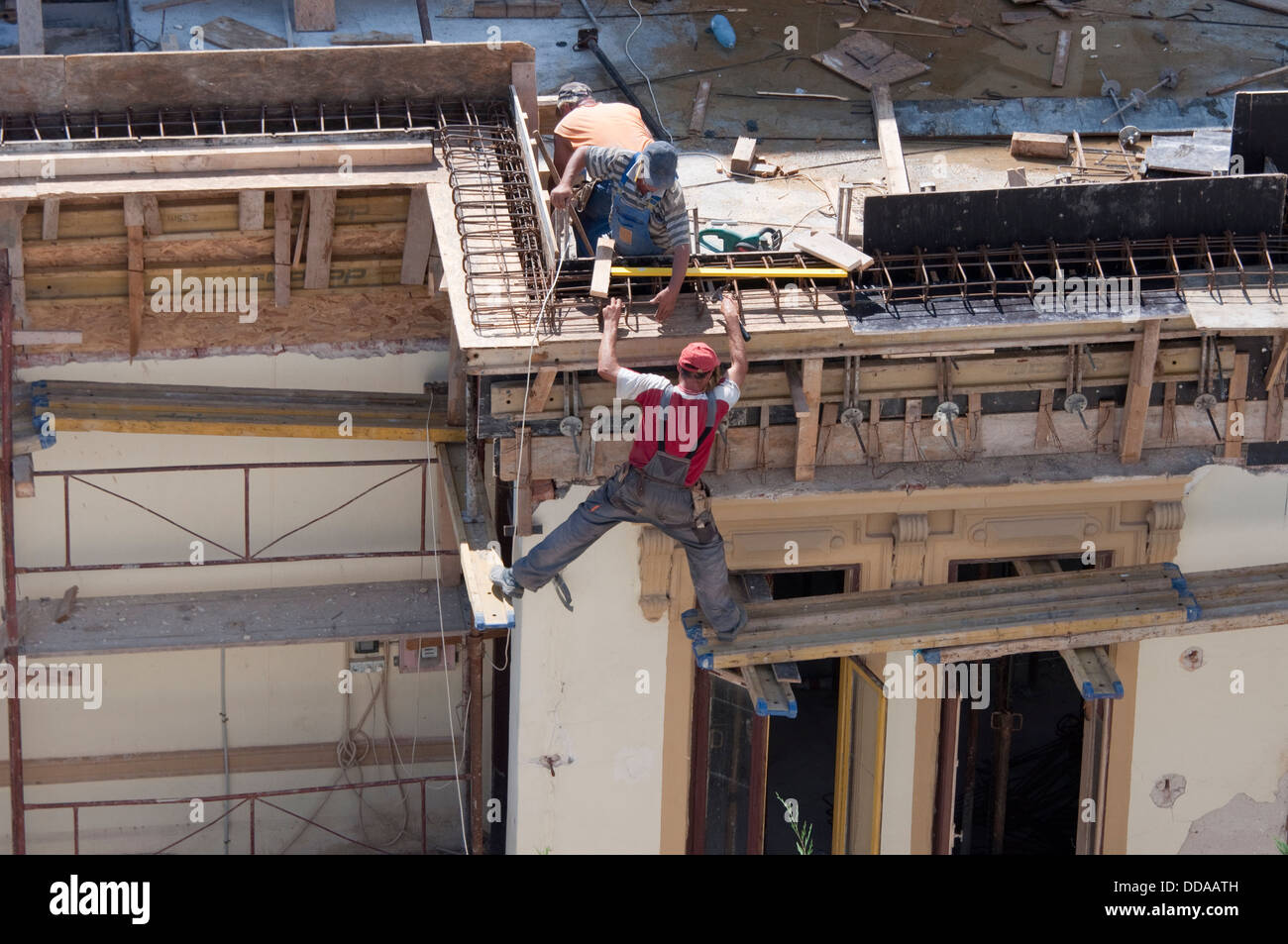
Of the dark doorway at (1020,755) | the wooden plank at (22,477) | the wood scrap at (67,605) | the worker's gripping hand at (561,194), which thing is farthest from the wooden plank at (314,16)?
the dark doorway at (1020,755)

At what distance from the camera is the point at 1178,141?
15.1 m

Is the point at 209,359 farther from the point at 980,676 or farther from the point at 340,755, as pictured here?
the point at 980,676

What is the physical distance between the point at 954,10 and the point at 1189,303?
265 inches

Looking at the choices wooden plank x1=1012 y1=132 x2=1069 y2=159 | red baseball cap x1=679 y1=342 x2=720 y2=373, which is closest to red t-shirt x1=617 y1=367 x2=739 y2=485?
red baseball cap x1=679 y1=342 x2=720 y2=373

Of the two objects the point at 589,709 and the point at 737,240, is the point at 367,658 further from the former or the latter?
the point at 737,240

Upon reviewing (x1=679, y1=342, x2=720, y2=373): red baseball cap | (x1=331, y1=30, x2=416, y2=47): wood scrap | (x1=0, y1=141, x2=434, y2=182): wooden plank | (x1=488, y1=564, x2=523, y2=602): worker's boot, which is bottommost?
(x1=488, y1=564, x2=523, y2=602): worker's boot

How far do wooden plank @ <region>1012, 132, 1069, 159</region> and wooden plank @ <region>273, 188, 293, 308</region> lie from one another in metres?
6.46

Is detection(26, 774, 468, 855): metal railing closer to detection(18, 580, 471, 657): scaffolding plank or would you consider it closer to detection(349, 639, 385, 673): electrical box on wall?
detection(349, 639, 385, 673): electrical box on wall

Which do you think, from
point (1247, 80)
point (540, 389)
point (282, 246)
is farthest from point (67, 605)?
point (1247, 80)

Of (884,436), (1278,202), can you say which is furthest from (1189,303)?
(884,436)

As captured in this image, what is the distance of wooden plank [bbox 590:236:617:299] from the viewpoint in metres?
12.4

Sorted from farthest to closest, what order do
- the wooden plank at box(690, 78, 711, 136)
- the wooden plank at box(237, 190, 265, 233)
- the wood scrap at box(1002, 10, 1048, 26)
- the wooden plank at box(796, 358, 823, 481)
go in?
the wood scrap at box(1002, 10, 1048, 26) → the wooden plank at box(690, 78, 711, 136) → the wooden plank at box(237, 190, 265, 233) → the wooden plank at box(796, 358, 823, 481)

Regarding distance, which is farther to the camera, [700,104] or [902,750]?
[700,104]

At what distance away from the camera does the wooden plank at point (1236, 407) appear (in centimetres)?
1351
